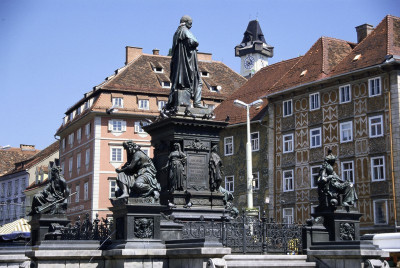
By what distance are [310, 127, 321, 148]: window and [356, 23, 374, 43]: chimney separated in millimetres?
8365

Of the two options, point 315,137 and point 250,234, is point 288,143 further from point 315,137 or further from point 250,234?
point 250,234

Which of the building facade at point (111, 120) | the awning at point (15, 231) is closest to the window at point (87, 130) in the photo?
the building facade at point (111, 120)

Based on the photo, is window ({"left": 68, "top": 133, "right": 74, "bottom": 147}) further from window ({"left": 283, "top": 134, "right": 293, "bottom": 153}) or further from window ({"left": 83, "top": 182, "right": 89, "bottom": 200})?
window ({"left": 283, "top": 134, "right": 293, "bottom": 153})

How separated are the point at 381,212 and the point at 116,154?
26670 millimetres

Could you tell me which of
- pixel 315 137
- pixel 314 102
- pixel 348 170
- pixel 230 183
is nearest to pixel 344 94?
pixel 314 102

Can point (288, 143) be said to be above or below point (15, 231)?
above

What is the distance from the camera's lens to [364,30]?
4709 cm

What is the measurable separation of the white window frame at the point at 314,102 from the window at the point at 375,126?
4.50 meters

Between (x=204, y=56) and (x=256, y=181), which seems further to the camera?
(x=204, y=56)

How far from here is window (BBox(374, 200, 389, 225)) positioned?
3806 cm

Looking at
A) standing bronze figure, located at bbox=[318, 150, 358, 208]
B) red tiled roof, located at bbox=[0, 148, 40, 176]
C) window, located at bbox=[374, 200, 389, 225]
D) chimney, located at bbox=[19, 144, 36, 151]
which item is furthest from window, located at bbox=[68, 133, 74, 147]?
standing bronze figure, located at bbox=[318, 150, 358, 208]

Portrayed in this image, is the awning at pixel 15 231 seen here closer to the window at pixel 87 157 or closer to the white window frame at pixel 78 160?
the window at pixel 87 157

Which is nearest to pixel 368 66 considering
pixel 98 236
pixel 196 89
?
pixel 196 89

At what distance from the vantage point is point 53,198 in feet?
59.1
